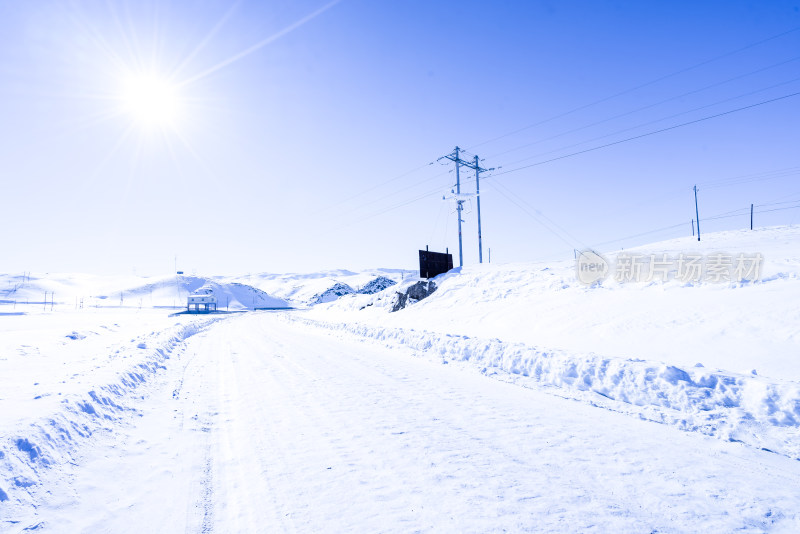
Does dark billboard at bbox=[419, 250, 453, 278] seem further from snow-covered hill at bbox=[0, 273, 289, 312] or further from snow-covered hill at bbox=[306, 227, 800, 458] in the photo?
snow-covered hill at bbox=[0, 273, 289, 312]

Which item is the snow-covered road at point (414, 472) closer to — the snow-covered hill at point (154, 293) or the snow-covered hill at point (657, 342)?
the snow-covered hill at point (657, 342)

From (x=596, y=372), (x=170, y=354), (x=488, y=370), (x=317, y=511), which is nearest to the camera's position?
(x=317, y=511)

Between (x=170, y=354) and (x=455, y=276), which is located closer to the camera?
(x=170, y=354)

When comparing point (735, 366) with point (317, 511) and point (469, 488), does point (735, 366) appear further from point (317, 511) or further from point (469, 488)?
point (317, 511)

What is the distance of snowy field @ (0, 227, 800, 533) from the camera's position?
11.6ft

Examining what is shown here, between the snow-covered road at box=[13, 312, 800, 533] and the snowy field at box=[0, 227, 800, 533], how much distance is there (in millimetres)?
23

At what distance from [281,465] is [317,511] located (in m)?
1.17

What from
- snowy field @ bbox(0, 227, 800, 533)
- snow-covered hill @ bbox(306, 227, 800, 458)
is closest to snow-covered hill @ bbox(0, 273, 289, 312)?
snow-covered hill @ bbox(306, 227, 800, 458)

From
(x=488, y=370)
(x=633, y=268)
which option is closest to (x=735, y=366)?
(x=488, y=370)

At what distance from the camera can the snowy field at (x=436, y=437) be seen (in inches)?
139

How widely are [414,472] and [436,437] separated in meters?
1.12

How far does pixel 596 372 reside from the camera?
8.45 m

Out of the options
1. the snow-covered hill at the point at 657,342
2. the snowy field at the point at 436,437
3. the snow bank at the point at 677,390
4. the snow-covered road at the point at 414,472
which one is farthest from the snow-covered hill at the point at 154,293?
the snow-covered road at the point at 414,472

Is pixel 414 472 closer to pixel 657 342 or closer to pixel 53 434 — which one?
pixel 53 434
